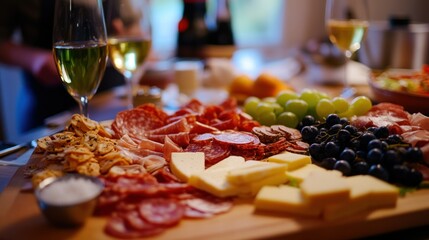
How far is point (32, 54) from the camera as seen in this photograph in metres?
2.02

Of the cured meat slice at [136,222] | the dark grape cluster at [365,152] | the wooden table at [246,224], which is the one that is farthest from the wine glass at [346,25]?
the cured meat slice at [136,222]

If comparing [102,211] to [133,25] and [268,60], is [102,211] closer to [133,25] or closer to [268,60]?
[133,25]

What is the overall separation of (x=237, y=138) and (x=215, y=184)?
0.73 ft

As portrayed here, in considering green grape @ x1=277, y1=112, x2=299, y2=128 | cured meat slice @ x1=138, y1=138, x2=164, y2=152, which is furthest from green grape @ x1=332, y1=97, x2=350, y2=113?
cured meat slice @ x1=138, y1=138, x2=164, y2=152

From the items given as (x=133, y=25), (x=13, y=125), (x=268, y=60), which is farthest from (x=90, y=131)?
(x=13, y=125)

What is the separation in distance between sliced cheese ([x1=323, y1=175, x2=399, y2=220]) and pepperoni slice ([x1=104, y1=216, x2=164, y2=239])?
29 cm

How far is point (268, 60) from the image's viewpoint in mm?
2639

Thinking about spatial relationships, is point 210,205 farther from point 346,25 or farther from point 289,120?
point 346,25

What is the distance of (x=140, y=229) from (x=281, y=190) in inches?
10.4

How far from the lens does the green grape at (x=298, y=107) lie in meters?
1.19

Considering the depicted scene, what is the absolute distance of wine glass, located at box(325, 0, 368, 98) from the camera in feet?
5.03

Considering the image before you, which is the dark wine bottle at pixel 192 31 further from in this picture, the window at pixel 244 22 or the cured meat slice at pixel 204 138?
the cured meat slice at pixel 204 138

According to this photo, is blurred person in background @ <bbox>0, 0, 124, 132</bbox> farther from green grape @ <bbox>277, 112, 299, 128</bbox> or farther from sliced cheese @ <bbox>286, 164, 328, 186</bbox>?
sliced cheese @ <bbox>286, 164, 328, 186</bbox>

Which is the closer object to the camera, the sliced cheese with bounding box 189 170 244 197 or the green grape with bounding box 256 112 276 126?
the sliced cheese with bounding box 189 170 244 197
